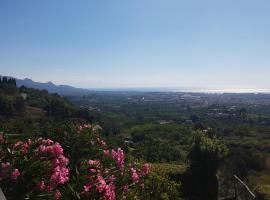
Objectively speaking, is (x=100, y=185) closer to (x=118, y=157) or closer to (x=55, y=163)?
(x=55, y=163)

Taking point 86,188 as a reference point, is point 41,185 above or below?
above

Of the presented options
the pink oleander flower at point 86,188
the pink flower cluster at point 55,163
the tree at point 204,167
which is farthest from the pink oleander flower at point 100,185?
the tree at point 204,167

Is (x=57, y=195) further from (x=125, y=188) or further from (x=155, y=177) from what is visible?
(x=155, y=177)

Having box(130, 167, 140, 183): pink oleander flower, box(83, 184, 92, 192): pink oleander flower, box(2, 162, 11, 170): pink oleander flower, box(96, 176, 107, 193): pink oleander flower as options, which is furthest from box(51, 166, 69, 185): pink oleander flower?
box(130, 167, 140, 183): pink oleander flower

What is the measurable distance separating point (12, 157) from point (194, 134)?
15.1m

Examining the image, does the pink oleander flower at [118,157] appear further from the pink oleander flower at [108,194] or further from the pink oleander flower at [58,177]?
the pink oleander flower at [58,177]

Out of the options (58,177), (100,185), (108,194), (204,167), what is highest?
(58,177)

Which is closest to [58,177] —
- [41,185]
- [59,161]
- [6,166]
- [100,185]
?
[41,185]

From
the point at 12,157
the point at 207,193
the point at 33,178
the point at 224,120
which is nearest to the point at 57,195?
the point at 33,178

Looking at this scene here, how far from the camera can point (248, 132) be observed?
100688 mm

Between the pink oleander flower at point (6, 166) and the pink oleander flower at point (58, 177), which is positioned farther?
the pink oleander flower at point (58, 177)

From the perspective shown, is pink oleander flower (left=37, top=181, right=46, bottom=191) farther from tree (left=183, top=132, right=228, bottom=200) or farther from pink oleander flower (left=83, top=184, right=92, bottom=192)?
tree (left=183, top=132, right=228, bottom=200)

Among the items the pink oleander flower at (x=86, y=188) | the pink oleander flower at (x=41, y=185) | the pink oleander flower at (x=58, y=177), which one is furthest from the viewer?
the pink oleander flower at (x=86, y=188)

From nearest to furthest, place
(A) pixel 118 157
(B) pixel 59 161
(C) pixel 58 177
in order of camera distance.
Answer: (C) pixel 58 177, (B) pixel 59 161, (A) pixel 118 157
